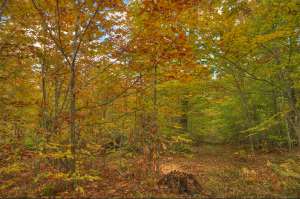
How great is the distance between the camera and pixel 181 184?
4027mm

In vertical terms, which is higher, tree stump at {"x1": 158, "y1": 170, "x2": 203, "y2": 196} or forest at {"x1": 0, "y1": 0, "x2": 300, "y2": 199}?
forest at {"x1": 0, "y1": 0, "x2": 300, "y2": 199}

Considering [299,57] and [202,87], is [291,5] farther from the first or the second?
[202,87]

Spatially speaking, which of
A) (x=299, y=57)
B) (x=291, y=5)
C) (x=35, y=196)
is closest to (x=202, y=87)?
(x=299, y=57)

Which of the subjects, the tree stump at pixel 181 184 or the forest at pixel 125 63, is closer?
the forest at pixel 125 63

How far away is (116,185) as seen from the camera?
183 inches

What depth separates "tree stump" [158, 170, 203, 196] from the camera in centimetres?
390

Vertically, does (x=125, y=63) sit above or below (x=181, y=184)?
above

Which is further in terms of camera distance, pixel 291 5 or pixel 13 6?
pixel 291 5

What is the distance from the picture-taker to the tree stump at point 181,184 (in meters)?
3.90

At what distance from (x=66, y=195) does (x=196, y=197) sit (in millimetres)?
3563

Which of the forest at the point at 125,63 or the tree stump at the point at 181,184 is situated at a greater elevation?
the forest at the point at 125,63

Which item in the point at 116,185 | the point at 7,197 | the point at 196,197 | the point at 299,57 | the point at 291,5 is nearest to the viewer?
the point at 291,5

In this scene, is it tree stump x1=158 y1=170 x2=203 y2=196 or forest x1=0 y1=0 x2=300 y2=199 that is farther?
tree stump x1=158 y1=170 x2=203 y2=196

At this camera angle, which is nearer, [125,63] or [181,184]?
[125,63]
